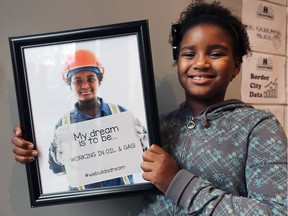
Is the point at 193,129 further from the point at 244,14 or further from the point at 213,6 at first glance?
the point at 244,14

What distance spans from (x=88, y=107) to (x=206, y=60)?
0.29m

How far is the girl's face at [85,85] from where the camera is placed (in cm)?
66

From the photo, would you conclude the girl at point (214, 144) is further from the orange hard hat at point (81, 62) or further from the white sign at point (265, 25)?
the white sign at point (265, 25)

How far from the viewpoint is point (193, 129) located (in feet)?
2.29

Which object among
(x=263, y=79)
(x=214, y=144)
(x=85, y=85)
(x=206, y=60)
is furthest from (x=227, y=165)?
(x=263, y=79)

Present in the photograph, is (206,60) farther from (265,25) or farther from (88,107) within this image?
(265,25)

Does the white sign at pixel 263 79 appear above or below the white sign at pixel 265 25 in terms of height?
below

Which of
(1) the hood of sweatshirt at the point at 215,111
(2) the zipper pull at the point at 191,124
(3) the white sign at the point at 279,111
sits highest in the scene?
(1) the hood of sweatshirt at the point at 215,111

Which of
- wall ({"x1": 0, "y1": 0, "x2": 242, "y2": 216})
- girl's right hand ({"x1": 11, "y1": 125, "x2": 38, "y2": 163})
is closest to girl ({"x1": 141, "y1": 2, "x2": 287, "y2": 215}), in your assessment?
wall ({"x1": 0, "y1": 0, "x2": 242, "y2": 216})

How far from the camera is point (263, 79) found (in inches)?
42.1

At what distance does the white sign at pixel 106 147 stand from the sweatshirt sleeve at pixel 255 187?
11 cm

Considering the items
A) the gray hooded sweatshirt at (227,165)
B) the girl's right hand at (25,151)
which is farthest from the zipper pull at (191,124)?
the girl's right hand at (25,151)

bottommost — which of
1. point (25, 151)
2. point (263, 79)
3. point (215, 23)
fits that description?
point (25, 151)

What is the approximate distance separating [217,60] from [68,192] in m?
0.45
